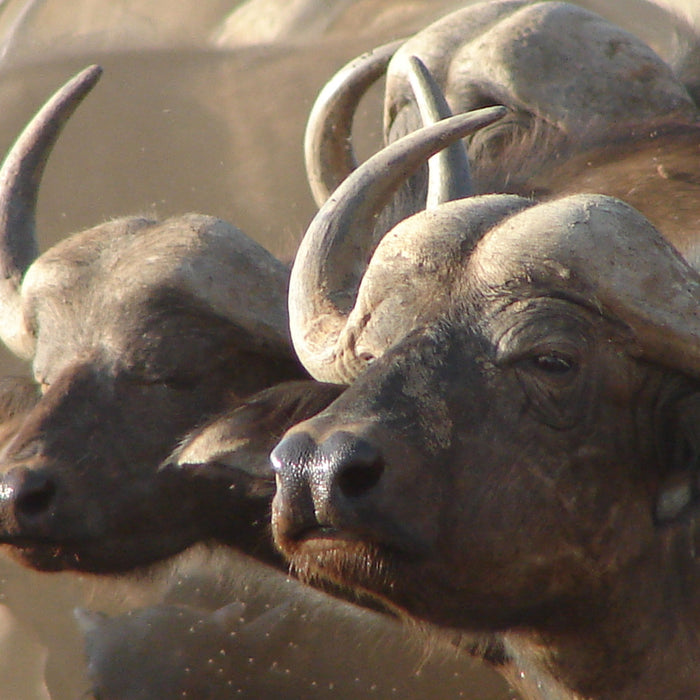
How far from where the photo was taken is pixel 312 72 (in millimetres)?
7168

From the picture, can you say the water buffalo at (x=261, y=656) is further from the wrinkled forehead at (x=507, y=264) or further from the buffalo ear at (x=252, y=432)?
the wrinkled forehead at (x=507, y=264)

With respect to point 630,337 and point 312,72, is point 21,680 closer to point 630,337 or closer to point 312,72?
point 630,337

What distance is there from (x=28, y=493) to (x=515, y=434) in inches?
53.9

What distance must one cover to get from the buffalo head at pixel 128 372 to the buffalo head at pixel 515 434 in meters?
0.76

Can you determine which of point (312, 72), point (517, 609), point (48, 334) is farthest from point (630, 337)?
point (312, 72)

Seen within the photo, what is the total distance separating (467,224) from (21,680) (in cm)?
266

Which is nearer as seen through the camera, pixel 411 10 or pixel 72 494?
pixel 72 494

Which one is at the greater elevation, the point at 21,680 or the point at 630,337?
the point at 630,337

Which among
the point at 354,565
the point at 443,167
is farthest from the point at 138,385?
the point at 354,565

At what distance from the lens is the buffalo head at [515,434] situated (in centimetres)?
240

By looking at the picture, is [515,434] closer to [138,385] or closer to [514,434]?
[514,434]

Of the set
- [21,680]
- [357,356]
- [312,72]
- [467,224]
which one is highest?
[467,224]

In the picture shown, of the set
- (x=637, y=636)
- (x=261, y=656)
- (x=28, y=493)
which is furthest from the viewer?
(x=261, y=656)

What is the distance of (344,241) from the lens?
9.68 feet
